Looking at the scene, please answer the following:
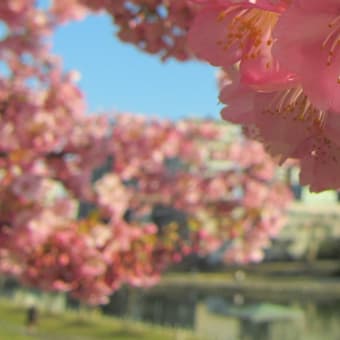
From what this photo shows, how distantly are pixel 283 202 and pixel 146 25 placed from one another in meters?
5.49

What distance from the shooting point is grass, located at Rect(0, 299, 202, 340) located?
8.02 m

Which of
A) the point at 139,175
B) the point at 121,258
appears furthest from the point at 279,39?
the point at 139,175

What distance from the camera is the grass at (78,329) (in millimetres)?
8016

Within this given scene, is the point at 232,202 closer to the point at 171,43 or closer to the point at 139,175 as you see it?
the point at 139,175

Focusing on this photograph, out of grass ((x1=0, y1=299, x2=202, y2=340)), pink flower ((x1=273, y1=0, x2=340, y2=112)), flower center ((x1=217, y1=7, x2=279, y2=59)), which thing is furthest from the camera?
grass ((x1=0, y1=299, x2=202, y2=340))

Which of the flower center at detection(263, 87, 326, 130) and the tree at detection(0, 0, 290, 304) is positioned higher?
the tree at detection(0, 0, 290, 304)

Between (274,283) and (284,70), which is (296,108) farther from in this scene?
(274,283)

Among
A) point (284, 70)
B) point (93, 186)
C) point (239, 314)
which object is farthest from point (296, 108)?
point (239, 314)

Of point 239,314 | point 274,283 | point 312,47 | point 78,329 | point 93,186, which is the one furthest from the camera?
point 274,283

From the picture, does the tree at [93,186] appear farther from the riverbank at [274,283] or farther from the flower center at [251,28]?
the riverbank at [274,283]

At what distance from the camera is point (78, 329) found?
8.80 m

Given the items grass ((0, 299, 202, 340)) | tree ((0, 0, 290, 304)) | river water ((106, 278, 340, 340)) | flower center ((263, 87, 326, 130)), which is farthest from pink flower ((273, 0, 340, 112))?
river water ((106, 278, 340, 340))

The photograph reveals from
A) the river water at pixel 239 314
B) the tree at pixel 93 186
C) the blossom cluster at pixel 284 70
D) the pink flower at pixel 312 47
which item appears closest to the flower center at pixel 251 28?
the blossom cluster at pixel 284 70

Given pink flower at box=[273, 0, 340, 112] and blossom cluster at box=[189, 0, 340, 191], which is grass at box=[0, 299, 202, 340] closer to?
blossom cluster at box=[189, 0, 340, 191]
